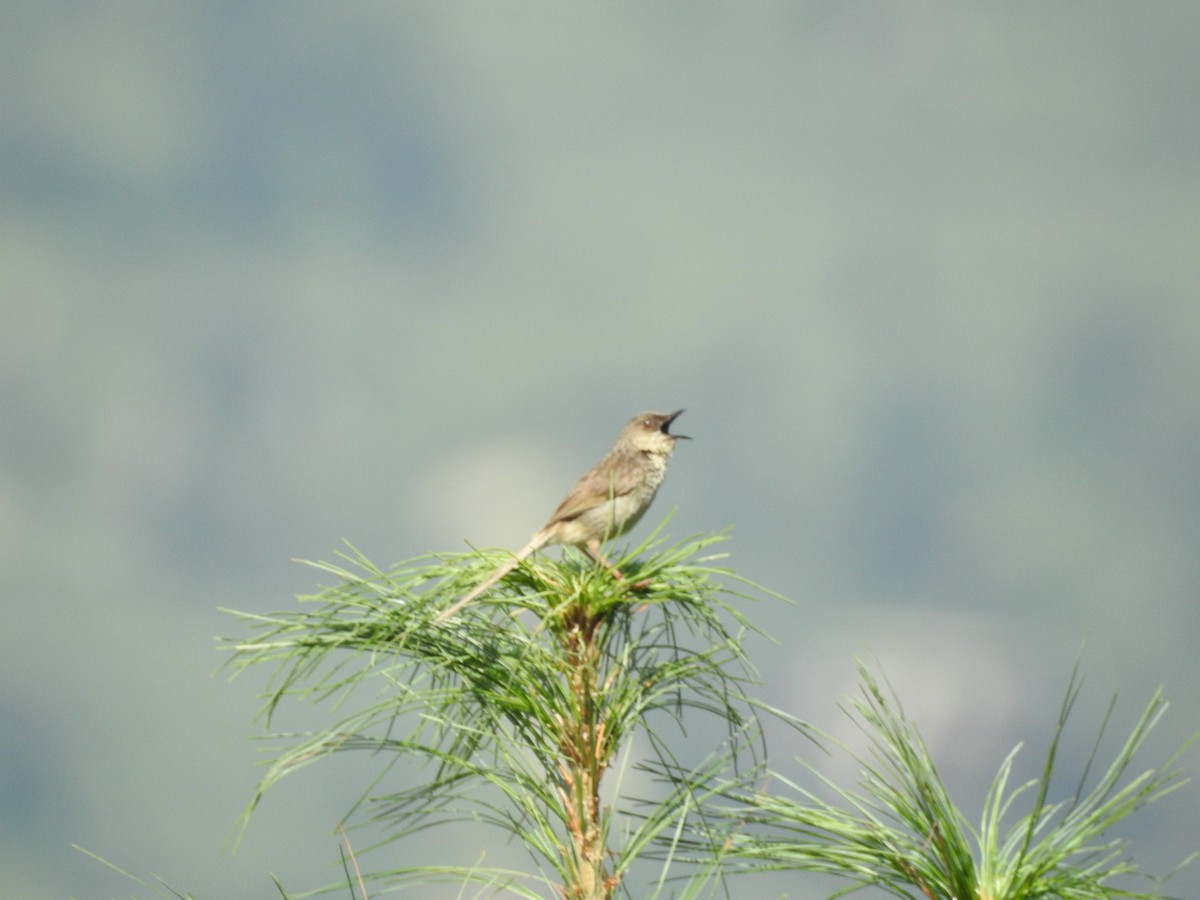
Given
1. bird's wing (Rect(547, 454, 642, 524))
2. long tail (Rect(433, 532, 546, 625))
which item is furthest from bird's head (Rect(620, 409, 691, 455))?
long tail (Rect(433, 532, 546, 625))

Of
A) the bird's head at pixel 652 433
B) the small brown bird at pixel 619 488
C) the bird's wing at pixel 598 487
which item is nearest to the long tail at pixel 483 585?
the small brown bird at pixel 619 488

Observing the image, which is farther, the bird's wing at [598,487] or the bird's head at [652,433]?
the bird's head at [652,433]

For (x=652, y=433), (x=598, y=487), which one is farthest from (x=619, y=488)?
(x=652, y=433)

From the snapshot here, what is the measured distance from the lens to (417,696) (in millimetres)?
2770

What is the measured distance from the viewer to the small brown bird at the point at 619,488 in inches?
179

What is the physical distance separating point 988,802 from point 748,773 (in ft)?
1.77

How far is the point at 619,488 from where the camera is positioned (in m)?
4.89

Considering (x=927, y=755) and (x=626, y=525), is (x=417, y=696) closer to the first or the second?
(x=927, y=755)

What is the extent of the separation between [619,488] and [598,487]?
0.65 feet

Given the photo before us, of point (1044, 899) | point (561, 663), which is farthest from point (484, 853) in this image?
point (1044, 899)

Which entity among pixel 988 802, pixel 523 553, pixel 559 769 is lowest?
pixel 559 769

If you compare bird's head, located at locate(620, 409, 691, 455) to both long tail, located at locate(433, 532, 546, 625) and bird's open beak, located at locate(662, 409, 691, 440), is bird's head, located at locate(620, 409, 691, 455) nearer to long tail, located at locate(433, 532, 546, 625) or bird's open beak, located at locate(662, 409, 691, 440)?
bird's open beak, located at locate(662, 409, 691, 440)

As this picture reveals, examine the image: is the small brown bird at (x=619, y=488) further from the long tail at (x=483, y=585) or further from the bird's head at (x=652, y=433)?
the long tail at (x=483, y=585)

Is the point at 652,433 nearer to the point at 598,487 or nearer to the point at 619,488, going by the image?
the point at 619,488
